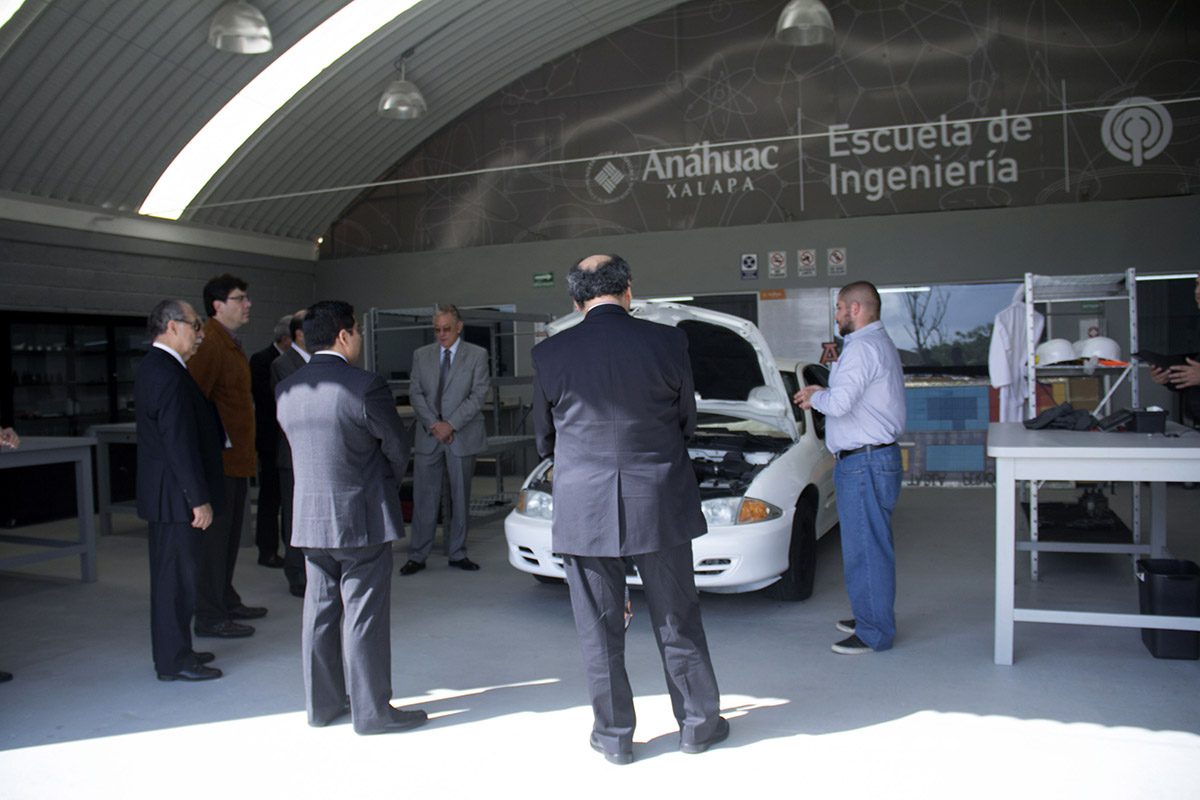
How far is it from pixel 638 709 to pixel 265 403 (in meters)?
4.20

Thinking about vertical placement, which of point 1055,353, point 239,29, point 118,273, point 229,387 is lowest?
point 229,387

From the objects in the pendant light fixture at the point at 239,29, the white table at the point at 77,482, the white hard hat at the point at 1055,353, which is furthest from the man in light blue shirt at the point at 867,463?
the pendant light fixture at the point at 239,29

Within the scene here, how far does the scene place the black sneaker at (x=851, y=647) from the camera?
4.18 metres

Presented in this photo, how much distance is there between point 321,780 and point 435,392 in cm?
351

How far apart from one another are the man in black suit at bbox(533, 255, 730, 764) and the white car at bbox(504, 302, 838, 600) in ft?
4.34

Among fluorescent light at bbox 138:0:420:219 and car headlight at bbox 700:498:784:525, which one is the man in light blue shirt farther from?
fluorescent light at bbox 138:0:420:219

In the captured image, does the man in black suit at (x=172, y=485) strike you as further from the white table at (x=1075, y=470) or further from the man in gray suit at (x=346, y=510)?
the white table at (x=1075, y=470)

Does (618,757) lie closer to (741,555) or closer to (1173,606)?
(741,555)

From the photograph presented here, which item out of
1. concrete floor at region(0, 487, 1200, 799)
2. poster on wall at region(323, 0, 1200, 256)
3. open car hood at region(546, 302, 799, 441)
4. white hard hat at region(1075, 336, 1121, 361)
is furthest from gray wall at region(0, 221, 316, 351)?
white hard hat at region(1075, 336, 1121, 361)

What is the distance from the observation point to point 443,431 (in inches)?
238

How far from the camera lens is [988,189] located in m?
10.2

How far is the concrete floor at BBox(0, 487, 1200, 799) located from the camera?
2.96 metres

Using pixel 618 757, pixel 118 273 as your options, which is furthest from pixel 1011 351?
pixel 118 273

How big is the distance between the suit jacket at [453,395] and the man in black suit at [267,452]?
42.8 inches
